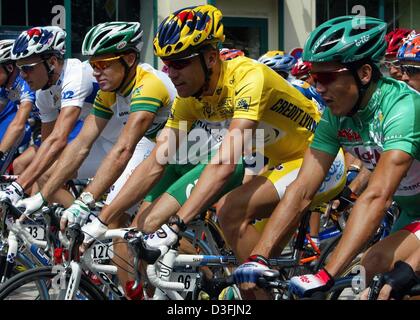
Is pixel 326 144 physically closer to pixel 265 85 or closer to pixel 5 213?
pixel 265 85

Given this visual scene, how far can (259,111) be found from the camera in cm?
514

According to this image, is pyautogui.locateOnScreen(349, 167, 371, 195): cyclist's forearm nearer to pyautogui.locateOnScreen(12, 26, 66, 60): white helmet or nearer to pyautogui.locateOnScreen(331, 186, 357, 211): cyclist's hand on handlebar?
pyautogui.locateOnScreen(331, 186, 357, 211): cyclist's hand on handlebar

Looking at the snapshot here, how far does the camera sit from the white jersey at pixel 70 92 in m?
7.03

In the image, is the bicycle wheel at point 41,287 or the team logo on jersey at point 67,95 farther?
the team logo on jersey at point 67,95

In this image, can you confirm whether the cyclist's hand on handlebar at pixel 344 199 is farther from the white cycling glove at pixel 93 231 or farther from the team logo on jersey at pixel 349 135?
the white cycling glove at pixel 93 231

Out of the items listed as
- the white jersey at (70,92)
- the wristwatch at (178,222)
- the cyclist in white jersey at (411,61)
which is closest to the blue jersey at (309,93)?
the cyclist in white jersey at (411,61)

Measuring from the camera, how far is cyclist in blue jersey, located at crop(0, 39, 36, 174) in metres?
8.52

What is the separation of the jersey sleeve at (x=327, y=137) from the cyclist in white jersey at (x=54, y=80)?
99.8 inches

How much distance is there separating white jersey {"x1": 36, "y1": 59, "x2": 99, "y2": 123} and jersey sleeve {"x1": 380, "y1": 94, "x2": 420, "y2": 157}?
3.28m

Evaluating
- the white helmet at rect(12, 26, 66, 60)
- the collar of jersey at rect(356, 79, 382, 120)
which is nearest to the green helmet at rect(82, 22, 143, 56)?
the white helmet at rect(12, 26, 66, 60)

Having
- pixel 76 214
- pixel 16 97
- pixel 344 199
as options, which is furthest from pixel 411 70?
pixel 16 97

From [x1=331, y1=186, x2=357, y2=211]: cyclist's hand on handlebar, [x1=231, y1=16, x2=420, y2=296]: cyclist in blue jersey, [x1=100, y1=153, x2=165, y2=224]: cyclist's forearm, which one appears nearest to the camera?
[x1=231, y1=16, x2=420, y2=296]: cyclist in blue jersey
